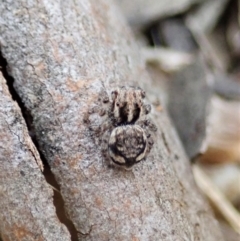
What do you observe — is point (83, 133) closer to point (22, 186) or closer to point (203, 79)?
point (22, 186)

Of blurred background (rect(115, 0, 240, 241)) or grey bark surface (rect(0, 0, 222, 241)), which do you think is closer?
grey bark surface (rect(0, 0, 222, 241))

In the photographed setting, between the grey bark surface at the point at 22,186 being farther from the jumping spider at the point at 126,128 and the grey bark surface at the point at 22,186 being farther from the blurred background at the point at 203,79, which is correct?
the blurred background at the point at 203,79

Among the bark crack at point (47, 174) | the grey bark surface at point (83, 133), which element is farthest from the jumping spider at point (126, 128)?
the bark crack at point (47, 174)

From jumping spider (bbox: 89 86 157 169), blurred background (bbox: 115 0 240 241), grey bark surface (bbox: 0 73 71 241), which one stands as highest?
blurred background (bbox: 115 0 240 241)

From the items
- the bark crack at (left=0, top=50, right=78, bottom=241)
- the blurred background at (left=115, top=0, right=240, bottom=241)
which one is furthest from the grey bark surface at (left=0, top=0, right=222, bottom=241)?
the blurred background at (left=115, top=0, right=240, bottom=241)

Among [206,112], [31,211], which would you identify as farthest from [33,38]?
[206,112]

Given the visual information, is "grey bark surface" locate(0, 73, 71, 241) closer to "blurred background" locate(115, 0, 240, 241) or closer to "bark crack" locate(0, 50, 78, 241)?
"bark crack" locate(0, 50, 78, 241)
